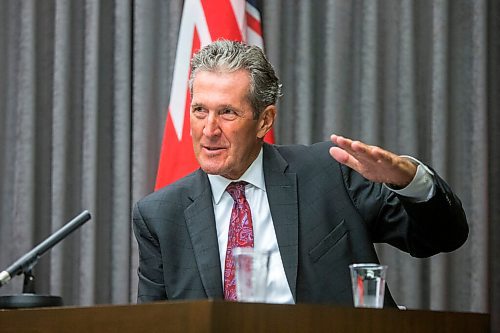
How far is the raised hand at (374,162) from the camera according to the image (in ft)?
6.83

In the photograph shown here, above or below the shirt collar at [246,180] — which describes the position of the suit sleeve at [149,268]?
below

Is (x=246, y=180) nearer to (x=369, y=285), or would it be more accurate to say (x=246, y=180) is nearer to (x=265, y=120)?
(x=265, y=120)

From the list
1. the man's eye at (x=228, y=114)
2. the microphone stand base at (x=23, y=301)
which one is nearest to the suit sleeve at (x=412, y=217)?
the man's eye at (x=228, y=114)

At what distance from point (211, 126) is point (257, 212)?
0.28 metres

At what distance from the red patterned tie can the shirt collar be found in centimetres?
2

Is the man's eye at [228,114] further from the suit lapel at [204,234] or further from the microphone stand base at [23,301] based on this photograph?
the microphone stand base at [23,301]

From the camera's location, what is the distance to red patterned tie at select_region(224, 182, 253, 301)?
2.56 metres

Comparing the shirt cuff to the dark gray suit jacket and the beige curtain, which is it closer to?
the dark gray suit jacket

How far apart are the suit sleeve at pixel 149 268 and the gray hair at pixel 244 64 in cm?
45

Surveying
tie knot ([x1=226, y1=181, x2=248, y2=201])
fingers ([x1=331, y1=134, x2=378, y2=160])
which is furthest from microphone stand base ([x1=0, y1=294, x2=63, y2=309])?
→ fingers ([x1=331, y1=134, x2=378, y2=160])

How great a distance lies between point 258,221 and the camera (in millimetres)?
2680

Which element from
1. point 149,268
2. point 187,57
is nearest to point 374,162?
point 149,268

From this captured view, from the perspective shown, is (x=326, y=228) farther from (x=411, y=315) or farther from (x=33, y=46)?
(x=33, y=46)

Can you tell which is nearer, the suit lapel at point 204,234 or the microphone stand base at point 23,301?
the microphone stand base at point 23,301
